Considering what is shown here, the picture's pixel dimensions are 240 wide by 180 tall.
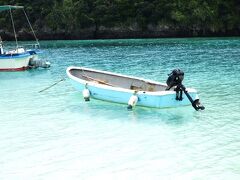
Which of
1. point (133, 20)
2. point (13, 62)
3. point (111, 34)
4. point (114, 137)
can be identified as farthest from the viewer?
point (111, 34)

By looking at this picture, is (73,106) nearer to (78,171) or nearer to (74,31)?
(78,171)

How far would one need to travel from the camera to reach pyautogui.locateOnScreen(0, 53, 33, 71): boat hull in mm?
31625

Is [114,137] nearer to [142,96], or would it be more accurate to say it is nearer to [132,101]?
[132,101]

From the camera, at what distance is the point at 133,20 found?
76.4 m

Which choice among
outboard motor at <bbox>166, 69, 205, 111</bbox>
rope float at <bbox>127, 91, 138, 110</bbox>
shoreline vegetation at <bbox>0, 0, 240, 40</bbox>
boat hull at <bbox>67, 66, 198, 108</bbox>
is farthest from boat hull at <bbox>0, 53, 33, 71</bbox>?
shoreline vegetation at <bbox>0, 0, 240, 40</bbox>

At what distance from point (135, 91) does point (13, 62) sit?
17.8m

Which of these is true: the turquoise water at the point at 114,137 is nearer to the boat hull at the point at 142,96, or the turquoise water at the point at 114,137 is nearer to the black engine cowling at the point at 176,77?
the boat hull at the point at 142,96

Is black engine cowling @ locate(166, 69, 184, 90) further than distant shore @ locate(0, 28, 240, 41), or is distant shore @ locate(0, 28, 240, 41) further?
distant shore @ locate(0, 28, 240, 41)

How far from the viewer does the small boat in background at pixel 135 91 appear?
1546cm

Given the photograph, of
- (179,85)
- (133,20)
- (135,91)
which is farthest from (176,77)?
(133,20)

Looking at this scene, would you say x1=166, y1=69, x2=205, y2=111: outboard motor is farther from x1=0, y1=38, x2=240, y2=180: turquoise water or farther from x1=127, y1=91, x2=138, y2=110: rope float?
x1=127, y1=91, x2=138, y2=110: rope float

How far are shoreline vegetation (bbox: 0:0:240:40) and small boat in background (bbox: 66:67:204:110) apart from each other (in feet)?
181

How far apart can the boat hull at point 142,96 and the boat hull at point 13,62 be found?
48.4 ft

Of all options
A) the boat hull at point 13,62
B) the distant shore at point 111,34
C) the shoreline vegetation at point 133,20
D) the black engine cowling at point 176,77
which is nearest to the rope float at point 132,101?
the black engine cowling at point 176,77
